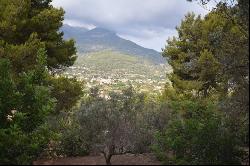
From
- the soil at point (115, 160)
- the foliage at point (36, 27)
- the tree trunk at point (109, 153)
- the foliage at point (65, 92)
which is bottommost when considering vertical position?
the soil at point (115, 160)

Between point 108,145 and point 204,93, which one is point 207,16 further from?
point 108,145

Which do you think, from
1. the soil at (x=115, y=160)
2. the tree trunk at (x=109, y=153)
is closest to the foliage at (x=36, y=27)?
the soil at (x=115, y=160)

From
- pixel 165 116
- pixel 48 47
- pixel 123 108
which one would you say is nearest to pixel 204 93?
pixel 48 47

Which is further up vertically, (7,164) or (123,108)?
(123,108)

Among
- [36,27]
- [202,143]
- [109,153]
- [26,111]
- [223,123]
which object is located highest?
[36,27]

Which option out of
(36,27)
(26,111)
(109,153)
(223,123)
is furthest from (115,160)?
(36,27)

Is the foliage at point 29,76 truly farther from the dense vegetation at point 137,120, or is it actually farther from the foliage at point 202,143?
the foliage at point 202,143

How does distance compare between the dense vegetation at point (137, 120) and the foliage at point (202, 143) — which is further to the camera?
the dense vegetation at point (137, 120)

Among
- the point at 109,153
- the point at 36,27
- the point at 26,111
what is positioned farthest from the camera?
the point at 36,27

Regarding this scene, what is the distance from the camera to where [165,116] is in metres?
17.6

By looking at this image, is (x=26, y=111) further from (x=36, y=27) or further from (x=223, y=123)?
(x=36, y=27)

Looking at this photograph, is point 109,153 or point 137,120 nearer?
point 109,153

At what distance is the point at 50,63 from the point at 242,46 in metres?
15.2

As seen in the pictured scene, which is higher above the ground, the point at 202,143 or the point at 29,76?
the point at 29,76
